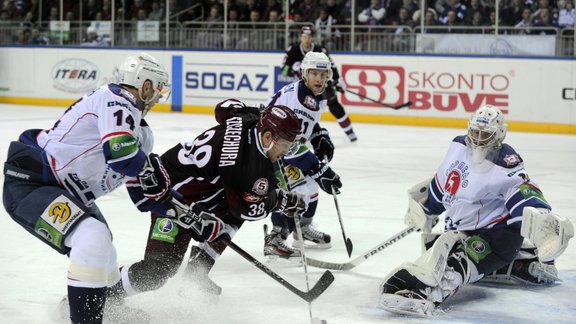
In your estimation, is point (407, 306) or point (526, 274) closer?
point (407, 306)

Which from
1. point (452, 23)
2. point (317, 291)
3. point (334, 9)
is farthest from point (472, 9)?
point (317, 291)

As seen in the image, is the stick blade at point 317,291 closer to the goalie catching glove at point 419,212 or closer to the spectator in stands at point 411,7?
the goalie catching glove at point 419,212

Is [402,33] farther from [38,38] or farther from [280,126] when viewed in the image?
[280,126]

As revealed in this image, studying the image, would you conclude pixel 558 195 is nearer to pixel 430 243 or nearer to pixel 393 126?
pixel 430 243

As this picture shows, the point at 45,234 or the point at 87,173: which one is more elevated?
the point at 87,173

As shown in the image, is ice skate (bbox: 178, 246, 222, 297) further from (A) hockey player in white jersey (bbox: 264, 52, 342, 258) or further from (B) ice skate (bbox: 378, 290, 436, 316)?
(A) hockey player in white jersey (bbox: 264, 52, 342, 258)

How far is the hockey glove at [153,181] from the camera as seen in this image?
327cm

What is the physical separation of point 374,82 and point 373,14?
3.02 feet

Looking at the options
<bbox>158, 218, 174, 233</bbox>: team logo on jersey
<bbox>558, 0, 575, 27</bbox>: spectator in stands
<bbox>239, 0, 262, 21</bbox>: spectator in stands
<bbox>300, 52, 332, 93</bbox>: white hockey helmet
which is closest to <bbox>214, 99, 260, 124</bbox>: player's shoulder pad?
<bbox>158, 218, 174, 233</bbox>: team logo on jersey

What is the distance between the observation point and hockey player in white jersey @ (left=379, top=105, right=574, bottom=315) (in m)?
3.87

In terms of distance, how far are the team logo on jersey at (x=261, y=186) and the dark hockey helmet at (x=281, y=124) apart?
0.57ft

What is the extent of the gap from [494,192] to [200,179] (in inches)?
49.5

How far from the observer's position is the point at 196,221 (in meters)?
3.46

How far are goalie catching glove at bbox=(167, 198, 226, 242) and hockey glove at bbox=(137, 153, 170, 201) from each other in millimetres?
103
